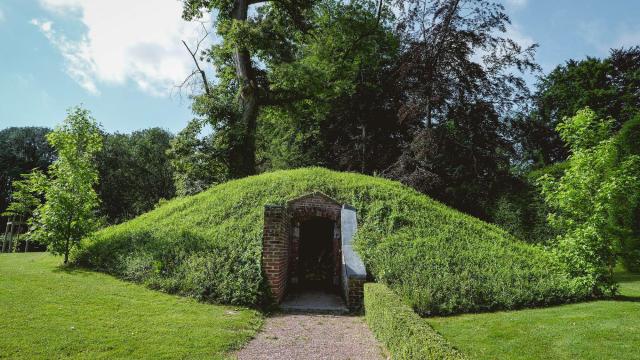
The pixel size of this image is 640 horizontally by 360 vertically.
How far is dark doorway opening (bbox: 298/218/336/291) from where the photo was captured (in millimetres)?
13031

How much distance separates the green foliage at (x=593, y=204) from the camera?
372 inches

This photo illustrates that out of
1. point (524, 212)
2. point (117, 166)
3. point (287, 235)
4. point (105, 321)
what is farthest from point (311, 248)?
point (117, 166)

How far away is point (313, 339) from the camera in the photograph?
24.7ft

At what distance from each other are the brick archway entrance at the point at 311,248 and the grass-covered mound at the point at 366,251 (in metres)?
0.44

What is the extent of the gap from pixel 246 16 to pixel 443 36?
10.7 meters

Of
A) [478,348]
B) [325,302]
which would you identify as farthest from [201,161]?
[478,348]

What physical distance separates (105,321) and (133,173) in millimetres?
39931

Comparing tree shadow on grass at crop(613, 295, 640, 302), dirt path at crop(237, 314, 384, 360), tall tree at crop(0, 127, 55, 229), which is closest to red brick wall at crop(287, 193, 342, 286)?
dirt path at crop(237, 314, 384, 360)

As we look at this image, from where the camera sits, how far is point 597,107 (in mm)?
30750

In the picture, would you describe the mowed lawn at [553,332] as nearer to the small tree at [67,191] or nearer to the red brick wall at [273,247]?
the red brick wall at [273,247]

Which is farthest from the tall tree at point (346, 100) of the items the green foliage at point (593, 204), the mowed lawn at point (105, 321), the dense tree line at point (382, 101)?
the mowed lawn at point (105, 321)

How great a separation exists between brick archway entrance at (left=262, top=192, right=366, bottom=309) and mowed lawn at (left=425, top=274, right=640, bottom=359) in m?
2.60

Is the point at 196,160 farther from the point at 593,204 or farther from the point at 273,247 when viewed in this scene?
the point at 593,204

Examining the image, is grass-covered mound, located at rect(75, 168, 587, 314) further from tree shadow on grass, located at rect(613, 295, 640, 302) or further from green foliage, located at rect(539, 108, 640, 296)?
tree shadow on grass, located at rect(613, 295, 640, 302)
